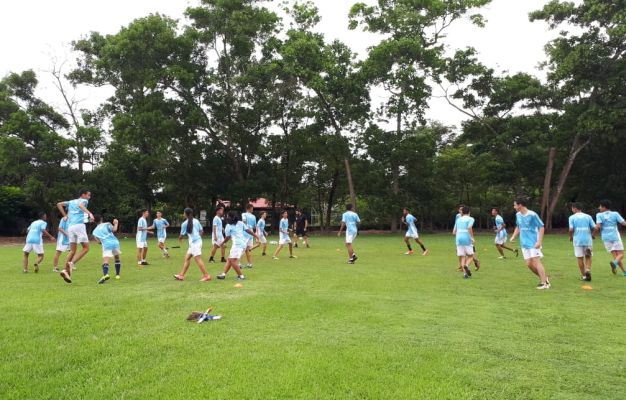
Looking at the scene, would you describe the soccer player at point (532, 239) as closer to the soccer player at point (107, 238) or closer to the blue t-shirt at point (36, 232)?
the soccer player at point (107, 238)

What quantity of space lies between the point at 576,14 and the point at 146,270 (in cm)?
3377

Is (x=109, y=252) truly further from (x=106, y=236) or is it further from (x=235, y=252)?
(x=235, y=252)

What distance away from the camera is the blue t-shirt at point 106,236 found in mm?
11231

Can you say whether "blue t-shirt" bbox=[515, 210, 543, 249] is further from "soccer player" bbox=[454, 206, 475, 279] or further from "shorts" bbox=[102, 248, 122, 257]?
"shorts" bbox=[102, 248, 122, 257]

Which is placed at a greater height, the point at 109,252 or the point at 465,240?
the point at 465,240

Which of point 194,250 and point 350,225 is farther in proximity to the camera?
point 350,225

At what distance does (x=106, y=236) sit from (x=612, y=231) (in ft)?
39.8

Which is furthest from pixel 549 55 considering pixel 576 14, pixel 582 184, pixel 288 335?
pixel 288 335

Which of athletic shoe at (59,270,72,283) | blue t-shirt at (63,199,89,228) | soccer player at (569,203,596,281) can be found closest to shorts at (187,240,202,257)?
athletic shoe at (59,270,72,283)

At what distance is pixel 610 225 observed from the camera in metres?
11.4

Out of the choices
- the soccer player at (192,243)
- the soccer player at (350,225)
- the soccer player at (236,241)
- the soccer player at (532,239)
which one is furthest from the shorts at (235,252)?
the soccer player at (532,239)

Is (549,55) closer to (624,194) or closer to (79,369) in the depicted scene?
(624,194)

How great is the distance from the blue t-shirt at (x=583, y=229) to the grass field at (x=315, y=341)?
1.16 m

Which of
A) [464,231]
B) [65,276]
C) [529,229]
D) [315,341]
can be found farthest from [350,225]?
[315,341]
